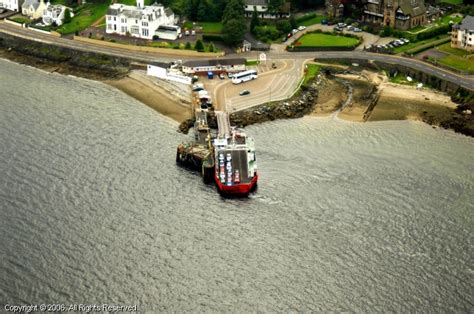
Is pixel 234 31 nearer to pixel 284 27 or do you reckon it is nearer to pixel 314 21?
pixel 284 27

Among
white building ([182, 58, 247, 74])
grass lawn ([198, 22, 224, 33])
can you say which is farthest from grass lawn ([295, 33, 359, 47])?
grass lawn ([198, 22, 224, 33])

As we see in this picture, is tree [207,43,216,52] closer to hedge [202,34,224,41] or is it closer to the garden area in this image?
hedge [202,34,224,41]

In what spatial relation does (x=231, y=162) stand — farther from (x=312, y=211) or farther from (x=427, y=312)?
(x=427, y=312)

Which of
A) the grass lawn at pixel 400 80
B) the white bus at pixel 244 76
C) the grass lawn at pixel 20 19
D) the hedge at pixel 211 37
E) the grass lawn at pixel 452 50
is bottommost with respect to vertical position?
the white bus at pixel 244 76

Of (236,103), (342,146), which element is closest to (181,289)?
(342,146)

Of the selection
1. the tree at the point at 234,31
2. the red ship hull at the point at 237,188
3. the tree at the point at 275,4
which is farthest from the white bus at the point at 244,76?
the red ship hull at the point at 237,188

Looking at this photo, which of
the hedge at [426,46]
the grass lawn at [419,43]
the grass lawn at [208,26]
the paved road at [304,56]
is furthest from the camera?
the grass lawn at [208,26]

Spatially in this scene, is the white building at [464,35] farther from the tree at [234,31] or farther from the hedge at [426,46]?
the tree at [234,31]
